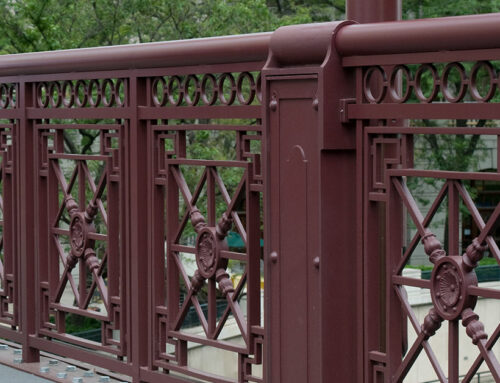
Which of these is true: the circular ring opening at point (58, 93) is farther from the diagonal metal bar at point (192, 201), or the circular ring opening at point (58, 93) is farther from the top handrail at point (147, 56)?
the diagonal metal bar at point (192, 201)

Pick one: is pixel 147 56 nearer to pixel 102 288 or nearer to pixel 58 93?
pixel 58 93

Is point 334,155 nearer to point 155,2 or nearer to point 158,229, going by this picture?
point 158,229

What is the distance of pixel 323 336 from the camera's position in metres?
3.15

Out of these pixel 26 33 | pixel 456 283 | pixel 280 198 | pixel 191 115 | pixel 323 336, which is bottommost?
pixel 323 336

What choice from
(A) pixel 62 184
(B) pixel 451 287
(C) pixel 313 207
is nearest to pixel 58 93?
(A) pixel 62 184

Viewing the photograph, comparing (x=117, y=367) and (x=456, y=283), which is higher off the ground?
(x=456, y=283)

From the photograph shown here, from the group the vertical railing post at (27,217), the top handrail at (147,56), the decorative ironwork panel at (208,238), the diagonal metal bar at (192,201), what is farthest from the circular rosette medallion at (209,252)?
the vertical railing post at (27,217)

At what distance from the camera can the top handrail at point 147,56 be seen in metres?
3.46

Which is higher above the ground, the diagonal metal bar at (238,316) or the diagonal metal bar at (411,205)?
the diagonal metal bar at (411,205)

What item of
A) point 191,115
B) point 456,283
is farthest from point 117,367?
point 456,283

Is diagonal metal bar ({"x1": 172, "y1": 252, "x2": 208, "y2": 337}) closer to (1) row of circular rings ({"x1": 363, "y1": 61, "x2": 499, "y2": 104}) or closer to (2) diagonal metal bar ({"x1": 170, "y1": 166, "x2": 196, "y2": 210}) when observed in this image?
(2) diagonal metal bar ({"x1": 170, "y1": 166, "x2": 196, "y2": 210})

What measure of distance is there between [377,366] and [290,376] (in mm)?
330

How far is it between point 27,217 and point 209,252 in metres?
1.37

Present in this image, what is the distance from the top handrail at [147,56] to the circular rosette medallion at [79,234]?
629 mm
